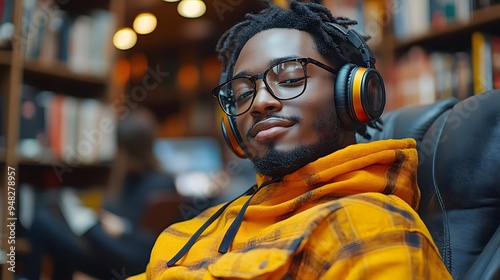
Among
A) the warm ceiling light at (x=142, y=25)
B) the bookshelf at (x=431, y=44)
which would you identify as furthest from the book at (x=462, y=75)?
the warm ceiling light at (x=142, y=25)

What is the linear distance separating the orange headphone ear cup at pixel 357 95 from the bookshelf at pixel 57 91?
1435 millimetres

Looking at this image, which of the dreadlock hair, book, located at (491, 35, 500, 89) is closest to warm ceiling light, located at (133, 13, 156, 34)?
book, located at (491, 35, 500, 89)

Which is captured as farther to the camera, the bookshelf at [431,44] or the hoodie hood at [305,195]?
the bookshelf at [431,44]

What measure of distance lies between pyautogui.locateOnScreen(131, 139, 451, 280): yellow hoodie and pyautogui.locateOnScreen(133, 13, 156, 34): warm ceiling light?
A: 2.26 m

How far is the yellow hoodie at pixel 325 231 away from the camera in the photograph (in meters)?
0.76

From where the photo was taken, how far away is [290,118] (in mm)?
925

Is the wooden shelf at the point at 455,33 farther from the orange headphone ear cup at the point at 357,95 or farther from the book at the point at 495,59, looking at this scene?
the orange headphone ear cup at the point at 357,95

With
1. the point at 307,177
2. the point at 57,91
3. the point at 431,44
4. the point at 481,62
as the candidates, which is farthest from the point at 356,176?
the point at 57,91

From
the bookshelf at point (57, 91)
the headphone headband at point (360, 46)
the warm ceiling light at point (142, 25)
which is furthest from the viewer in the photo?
the warm ceiling light at point (142, 25)

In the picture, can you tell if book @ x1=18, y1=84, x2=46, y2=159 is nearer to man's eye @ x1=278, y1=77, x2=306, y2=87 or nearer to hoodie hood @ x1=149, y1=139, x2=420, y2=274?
hoodie hood @ x1=149, y1=139, x2=420, y2=274

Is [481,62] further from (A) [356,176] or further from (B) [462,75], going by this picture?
(A) [356,176]

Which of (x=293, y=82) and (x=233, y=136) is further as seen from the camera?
(x=233, y=136)

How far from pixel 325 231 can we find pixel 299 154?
16cm

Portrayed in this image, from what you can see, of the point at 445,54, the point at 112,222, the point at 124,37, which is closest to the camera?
the point at 112,222
